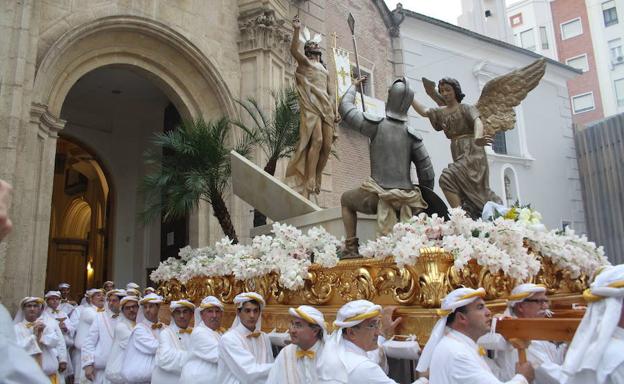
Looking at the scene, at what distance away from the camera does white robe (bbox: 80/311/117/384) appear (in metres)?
7.50

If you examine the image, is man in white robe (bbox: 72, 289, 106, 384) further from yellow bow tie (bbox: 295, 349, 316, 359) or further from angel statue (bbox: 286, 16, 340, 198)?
yellow bow tie (bbox: 295, 349, 316, 359)

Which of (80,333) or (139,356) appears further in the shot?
(80,333)

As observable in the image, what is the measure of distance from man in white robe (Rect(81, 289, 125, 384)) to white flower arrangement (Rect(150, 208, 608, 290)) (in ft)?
6.84

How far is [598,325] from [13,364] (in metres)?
2.47

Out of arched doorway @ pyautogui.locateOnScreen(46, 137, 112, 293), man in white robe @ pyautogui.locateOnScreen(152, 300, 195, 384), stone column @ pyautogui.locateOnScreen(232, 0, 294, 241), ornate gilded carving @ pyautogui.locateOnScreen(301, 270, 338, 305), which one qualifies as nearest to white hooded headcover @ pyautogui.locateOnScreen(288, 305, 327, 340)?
ornate gilded carving @ pyautogui.locateOnScreen(301, 270, 338, 305)

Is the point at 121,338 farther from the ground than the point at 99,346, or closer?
farther from the ground

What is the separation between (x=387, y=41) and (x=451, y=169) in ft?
46.8

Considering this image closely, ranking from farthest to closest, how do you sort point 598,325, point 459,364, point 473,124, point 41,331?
1. point 41,331
2. point 473,124
3. point 459,364
4. point 598,325

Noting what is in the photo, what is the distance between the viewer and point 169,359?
5414 millimetres

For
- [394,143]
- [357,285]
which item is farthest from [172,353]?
[394,143]

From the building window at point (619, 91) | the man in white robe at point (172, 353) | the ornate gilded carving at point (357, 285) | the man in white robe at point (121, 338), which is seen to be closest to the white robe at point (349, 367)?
the ornate gilded carving at point (357, 285)

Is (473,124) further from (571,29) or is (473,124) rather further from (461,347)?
(571,29)

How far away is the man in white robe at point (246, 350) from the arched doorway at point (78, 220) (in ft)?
43.0

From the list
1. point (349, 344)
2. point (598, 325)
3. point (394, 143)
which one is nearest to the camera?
point (598, 325)
